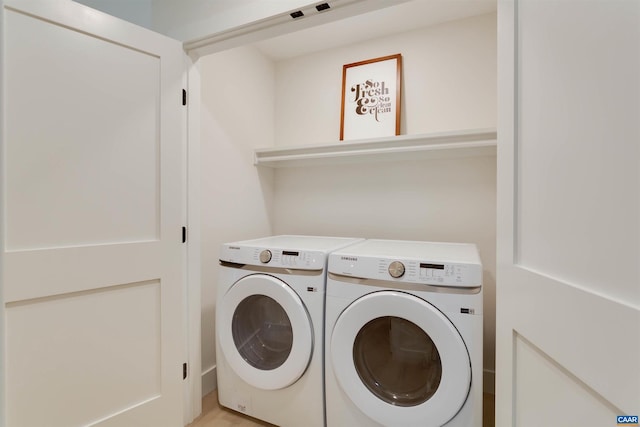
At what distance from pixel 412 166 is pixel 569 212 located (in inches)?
64.6

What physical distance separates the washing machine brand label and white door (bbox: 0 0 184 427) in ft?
5.14

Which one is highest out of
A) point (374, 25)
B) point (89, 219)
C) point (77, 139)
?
point (374, 25)

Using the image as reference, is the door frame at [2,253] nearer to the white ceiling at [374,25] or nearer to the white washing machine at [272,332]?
the white washing machine at [272,332]

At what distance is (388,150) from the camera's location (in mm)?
2006

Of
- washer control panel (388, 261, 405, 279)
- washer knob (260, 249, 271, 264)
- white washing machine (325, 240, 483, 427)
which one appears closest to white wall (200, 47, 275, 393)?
washer knob (260, 249, 271, 264)

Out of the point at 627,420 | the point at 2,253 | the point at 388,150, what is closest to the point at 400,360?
the point at 627,420

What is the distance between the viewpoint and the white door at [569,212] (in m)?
0.47

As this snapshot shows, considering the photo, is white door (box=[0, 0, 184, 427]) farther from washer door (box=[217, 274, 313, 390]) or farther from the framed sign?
the framed sign

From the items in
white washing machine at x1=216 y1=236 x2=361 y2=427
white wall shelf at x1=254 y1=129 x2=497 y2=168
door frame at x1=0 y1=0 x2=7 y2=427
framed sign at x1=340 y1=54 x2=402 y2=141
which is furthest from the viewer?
framed sign at x1=340 y1=54 x2=402 y2=141

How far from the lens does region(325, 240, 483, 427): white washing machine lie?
47.8 inches

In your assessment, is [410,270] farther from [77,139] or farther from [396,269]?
[77,139]

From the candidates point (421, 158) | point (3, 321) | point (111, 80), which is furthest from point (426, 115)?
point (3, 321)

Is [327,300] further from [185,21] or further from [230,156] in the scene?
[185,21]

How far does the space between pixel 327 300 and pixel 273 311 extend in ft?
1.33
